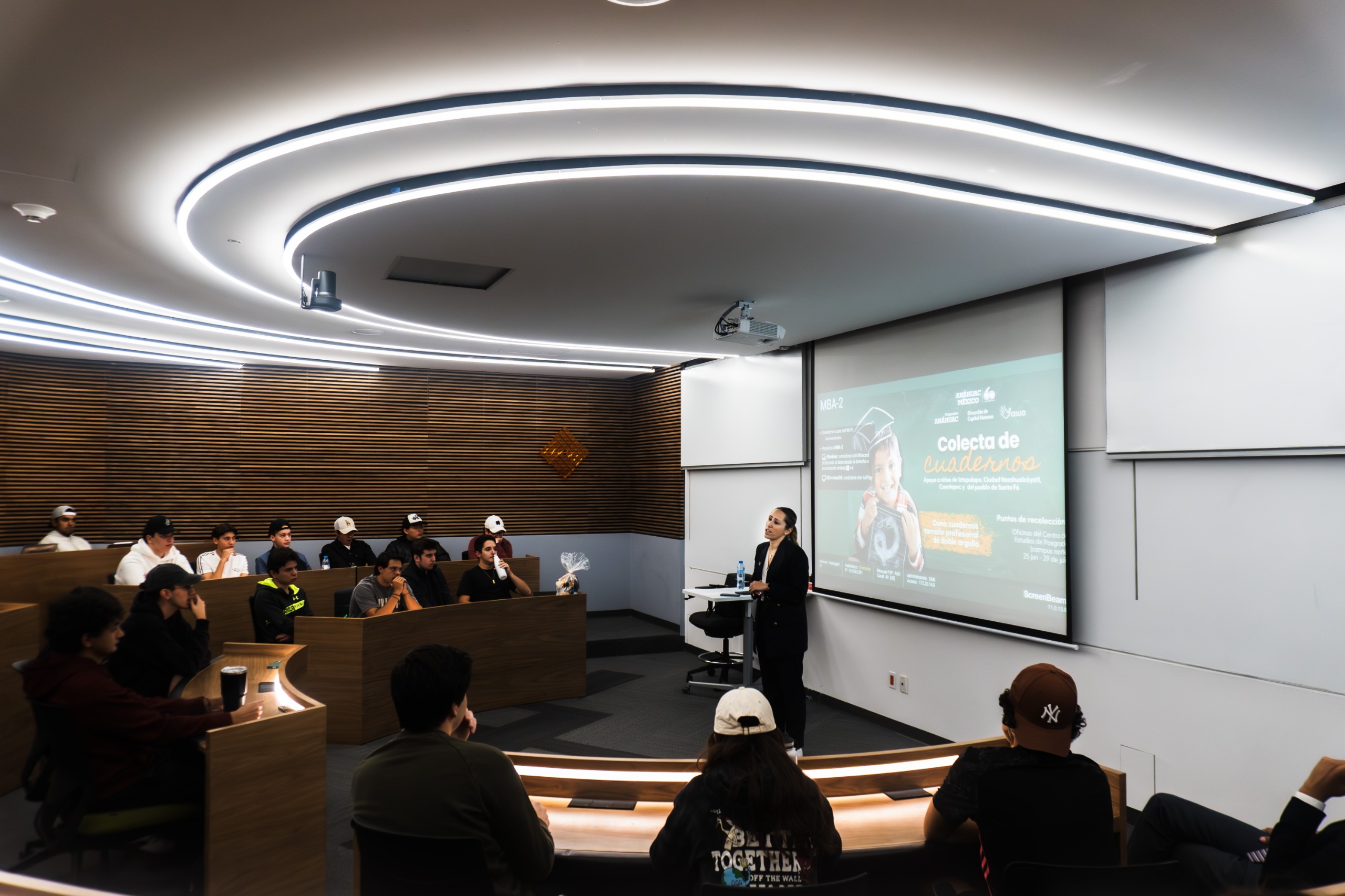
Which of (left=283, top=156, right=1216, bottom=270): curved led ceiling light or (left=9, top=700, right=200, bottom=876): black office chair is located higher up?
(left=283, top=156, right=1216, bottom=270): curved led ceiling light

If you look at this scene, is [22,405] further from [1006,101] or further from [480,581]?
[1006,101]

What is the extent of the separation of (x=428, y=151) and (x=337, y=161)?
16.6 inches

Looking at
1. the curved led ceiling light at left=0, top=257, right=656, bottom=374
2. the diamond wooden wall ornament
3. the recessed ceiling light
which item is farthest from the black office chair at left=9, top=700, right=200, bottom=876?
the diamond wooden wall ornament

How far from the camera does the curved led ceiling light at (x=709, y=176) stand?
2.98 m

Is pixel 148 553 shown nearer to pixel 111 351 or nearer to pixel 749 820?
pixel 111 351

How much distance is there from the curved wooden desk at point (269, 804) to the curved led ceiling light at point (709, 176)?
2.22 meters

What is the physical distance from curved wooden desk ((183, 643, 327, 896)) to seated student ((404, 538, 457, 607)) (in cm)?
270

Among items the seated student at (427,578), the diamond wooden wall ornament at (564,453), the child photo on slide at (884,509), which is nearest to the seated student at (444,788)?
the child photo on slide at (884,509)

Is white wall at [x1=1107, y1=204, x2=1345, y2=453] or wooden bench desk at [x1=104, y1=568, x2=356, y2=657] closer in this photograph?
white wall at [x1=1107, y1=204, x2=1345, y2=453]

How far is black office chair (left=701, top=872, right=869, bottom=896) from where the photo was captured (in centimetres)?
160

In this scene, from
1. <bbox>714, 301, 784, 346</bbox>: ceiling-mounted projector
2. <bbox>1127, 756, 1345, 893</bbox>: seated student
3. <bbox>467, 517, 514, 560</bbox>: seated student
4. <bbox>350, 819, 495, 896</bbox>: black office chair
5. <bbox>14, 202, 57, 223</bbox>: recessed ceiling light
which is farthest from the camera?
<bbox>467, 517, 514, 560</bbox>: seated student

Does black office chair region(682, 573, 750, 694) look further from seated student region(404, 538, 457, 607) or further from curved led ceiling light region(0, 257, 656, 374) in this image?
curved led ceiling light region(0, 257, 656, 374)

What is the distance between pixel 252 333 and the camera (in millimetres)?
6840

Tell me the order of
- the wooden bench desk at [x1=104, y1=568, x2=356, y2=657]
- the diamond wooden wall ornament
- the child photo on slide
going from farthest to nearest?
the diamond wooden wall ornament
the wooden bench desk at [x1=104, y1=568, x2=356, y2=657]
the child photo on slide
